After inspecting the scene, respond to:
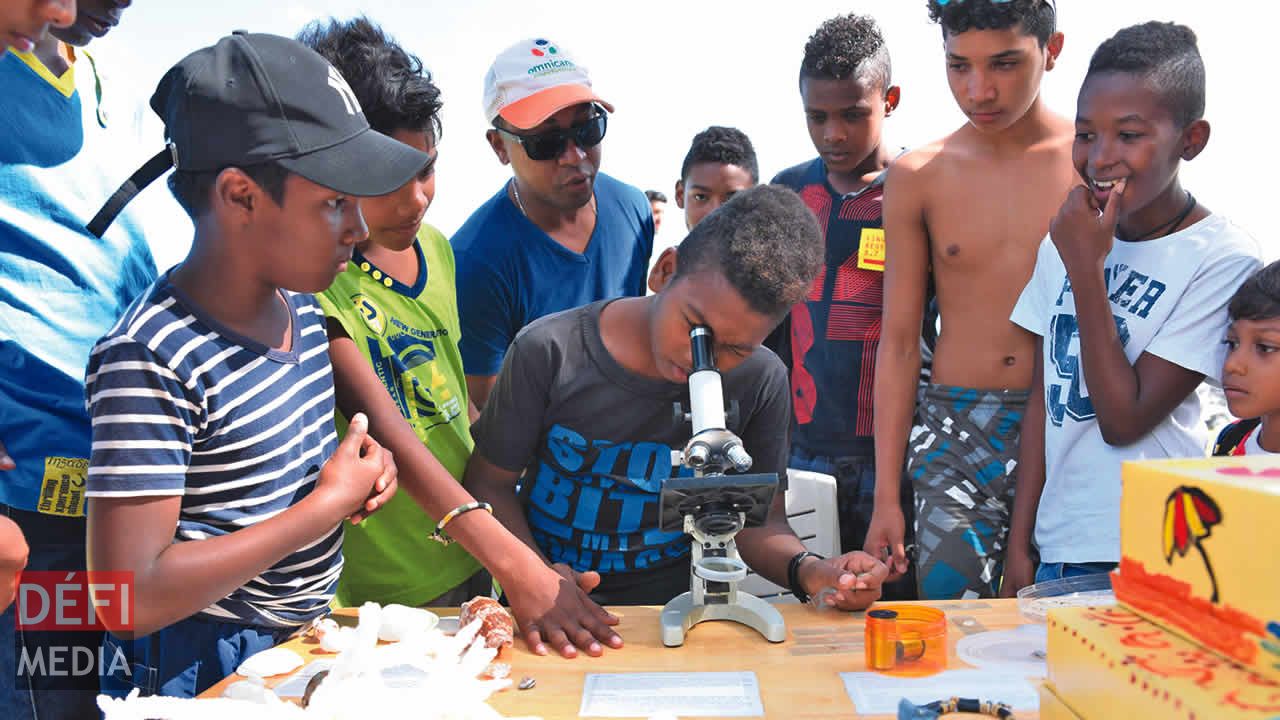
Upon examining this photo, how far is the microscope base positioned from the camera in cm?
182

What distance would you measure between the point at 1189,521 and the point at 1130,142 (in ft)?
4.85

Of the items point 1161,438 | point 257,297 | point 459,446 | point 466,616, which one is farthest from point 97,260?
point 1161,438

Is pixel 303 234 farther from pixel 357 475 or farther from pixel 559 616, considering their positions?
pixel 559 616

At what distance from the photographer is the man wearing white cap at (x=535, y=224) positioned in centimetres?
305

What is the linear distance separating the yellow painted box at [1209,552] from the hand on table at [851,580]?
73 centimetres

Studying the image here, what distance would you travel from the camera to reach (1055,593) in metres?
1.90

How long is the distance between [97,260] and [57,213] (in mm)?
129

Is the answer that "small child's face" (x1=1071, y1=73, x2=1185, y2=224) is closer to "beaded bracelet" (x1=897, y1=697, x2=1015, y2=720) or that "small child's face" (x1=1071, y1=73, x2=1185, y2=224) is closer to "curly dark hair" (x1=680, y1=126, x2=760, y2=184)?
"beaded bracelet" (x1=897, y1=697, x2=1015, y2=720)

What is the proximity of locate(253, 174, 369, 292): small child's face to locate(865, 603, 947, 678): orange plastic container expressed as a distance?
47.3 inches

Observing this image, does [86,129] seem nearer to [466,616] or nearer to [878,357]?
[466,616]

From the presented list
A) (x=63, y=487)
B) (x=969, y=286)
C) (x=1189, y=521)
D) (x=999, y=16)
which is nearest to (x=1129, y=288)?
(x=969, y=286)

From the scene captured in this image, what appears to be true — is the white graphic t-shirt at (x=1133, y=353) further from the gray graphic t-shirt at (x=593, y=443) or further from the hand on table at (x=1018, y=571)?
the gray graphic t-shirt at (x=593, y=443)

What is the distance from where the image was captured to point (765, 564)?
2260 millimetres

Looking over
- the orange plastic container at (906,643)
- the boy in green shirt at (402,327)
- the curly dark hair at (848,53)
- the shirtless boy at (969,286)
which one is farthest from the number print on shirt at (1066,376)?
the boy in green shirt at (402,327)
